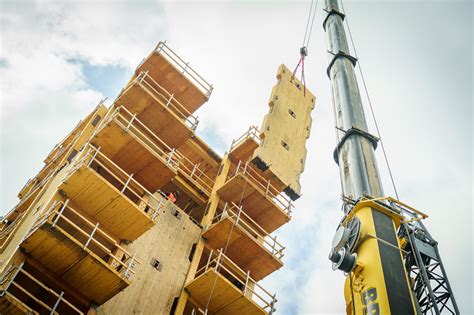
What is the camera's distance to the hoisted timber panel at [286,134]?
22.4 metres

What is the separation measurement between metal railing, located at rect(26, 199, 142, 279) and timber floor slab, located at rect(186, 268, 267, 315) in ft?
8.85

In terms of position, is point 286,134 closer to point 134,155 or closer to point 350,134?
point 134,155

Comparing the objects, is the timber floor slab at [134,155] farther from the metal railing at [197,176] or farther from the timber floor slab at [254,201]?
the timber floor slab at [254,201]

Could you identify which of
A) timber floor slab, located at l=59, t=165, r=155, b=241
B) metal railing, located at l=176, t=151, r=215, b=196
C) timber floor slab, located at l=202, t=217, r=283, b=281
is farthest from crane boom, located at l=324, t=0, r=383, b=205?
metal railing, located at l=176, t=151, r=215, b=196

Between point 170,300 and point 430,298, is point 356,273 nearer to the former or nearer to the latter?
point 430,298

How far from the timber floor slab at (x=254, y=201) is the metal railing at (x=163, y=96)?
3727 mm

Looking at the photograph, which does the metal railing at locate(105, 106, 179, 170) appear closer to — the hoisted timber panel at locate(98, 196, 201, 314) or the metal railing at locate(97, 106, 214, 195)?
the metal railing at locate(97, 106, 214, 195)

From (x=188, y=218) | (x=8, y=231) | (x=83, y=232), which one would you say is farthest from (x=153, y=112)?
(x=83, y=232)

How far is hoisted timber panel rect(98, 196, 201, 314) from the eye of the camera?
16453 millimetres

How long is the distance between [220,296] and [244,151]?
31.5 ft

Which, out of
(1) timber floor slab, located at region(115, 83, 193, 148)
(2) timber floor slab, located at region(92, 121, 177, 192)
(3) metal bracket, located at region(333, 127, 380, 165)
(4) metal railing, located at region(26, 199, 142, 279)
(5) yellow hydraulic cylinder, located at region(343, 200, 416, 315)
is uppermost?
(1) timber floor slab, located at region(115, 83, 193, 148)

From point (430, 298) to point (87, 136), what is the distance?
18.0 m

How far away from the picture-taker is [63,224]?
A: 16406mm

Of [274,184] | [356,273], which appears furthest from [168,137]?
[356,273]
